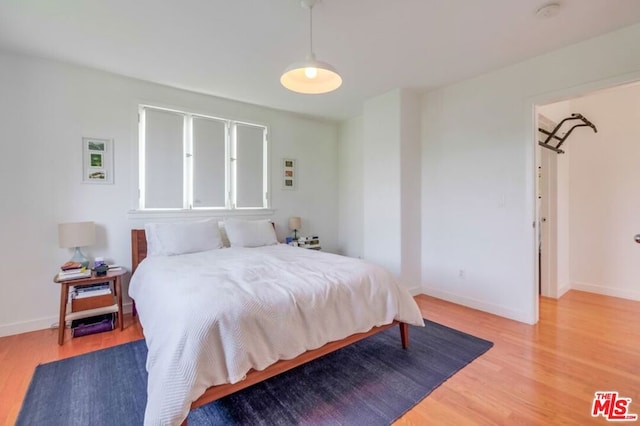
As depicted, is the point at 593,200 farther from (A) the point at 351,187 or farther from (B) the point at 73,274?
(B) the point at 73,274

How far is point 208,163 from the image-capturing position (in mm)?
3699

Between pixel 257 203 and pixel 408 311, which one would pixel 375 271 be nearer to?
pixel 408 311

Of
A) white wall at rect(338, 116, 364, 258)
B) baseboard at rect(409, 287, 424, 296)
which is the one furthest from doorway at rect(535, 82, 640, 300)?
white wall at rect(338, 116, 364, 258)

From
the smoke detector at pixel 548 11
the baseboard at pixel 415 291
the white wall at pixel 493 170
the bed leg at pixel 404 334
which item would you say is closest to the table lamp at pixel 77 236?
the bed leg at pixel 404 334

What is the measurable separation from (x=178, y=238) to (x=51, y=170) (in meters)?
1.32

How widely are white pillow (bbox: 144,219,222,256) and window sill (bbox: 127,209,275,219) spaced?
225 millimetres

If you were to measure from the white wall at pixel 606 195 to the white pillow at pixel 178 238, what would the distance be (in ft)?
15.3

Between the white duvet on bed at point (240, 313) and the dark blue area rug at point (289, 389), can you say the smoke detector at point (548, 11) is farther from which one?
the dark blue area rug at point (289, 389)

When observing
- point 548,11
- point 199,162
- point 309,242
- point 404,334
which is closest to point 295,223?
point 309,242

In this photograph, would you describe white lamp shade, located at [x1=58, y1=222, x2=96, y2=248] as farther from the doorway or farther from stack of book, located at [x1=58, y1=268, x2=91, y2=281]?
the doorway

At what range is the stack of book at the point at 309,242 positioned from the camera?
4238mm

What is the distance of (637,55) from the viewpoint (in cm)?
224

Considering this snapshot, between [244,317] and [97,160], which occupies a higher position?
[97,160]

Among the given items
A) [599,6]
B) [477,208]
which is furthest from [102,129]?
[599,6]
